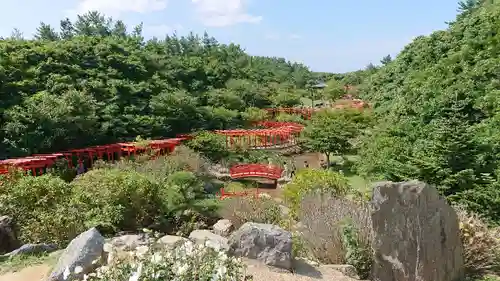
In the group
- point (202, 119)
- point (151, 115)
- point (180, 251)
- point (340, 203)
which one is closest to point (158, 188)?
point (340, 203)

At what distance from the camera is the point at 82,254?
4.72m

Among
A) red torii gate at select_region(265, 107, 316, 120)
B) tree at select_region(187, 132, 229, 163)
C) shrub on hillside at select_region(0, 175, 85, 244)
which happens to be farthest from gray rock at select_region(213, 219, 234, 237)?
red torii gate at select_region(265, 107, 316, 120)

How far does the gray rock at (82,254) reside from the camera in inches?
184

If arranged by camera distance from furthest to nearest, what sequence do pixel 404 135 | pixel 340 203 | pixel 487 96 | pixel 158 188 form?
pixel 404 135, pixel 487 96, pixel 158 188, pixel 340 203

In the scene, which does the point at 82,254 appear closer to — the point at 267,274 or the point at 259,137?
the point at 267,274

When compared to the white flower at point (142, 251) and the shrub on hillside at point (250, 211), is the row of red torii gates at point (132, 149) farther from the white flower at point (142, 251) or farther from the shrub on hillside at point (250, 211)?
the white flower at point (142, 251)

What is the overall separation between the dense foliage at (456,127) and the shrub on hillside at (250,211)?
9.56ft

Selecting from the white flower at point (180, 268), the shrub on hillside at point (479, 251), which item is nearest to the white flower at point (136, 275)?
the white flower at point (180, 268)

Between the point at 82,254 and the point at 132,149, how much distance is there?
596 inches

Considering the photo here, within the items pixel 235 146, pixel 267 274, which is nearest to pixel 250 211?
pixel 267 274

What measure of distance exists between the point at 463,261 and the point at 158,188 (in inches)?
286

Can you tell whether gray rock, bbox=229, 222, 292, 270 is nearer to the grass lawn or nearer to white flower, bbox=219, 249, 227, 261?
white flower, bbox=219, 249, 227, 261

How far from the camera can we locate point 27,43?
25531 millimetres

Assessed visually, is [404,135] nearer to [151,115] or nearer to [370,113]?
[370,113]
